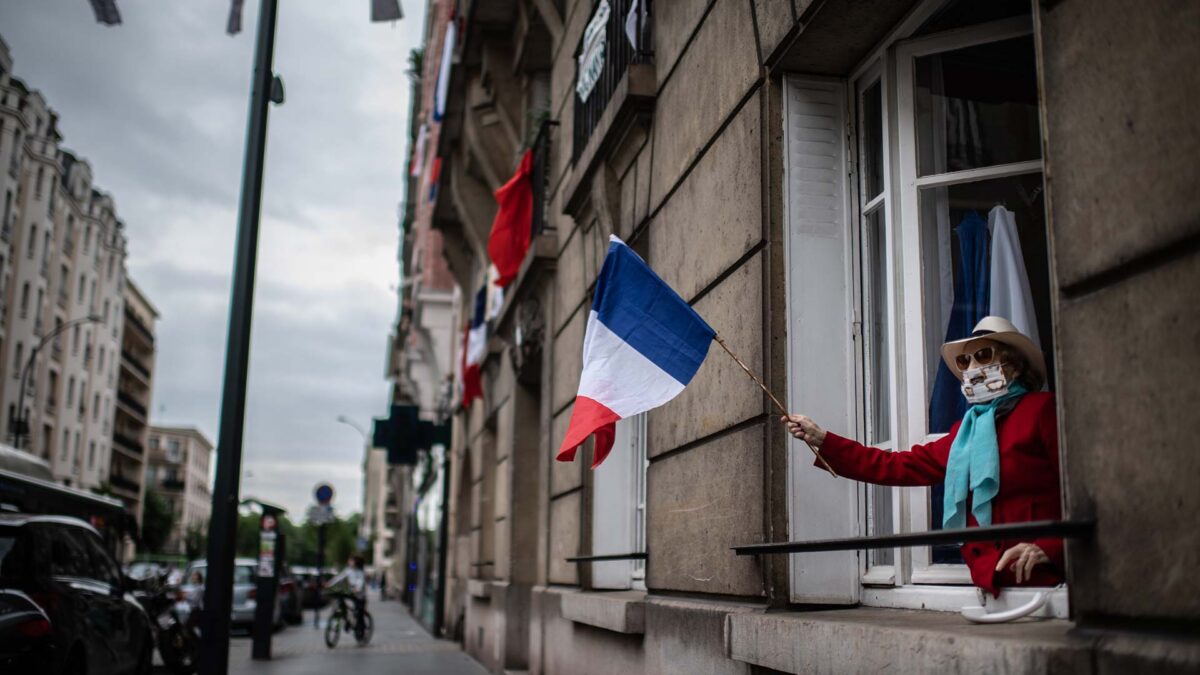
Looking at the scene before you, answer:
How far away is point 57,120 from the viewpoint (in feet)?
208

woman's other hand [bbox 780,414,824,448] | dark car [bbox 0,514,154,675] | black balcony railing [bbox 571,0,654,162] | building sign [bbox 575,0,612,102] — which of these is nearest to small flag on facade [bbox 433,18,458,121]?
black balcony railing [bbox 571,0,654,162]

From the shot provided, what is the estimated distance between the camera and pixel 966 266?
14.2 feet

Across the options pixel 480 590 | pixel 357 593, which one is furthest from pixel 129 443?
pixel 480 590

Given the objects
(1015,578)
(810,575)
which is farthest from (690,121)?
(1015,578)

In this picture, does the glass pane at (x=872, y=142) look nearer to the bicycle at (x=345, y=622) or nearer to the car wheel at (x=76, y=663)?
the car wheel at (x=76, y=663)

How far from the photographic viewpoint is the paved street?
14.8 m

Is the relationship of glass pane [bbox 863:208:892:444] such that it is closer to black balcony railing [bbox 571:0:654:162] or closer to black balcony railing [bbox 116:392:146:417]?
black balcony railing [bbox 571:0:654:162]

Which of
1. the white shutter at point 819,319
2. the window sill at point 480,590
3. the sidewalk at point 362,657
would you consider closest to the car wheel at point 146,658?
the sidewalk at point 362,657

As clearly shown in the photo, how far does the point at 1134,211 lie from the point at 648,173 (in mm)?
4742

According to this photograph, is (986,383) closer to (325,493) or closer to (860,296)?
(860,296)

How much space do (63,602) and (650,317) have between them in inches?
235

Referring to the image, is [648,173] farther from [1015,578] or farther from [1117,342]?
[1117,342]

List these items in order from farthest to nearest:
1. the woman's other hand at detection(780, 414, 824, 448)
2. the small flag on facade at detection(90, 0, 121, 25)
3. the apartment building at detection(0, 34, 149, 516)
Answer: the apartment building at detection(0, 34, 149, 516) → the small flag on facade at detection(90, 0, 121, 25) → the woman's other hand at detection(780, 414, 824, 448)

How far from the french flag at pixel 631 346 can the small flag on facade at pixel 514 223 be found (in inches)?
295
